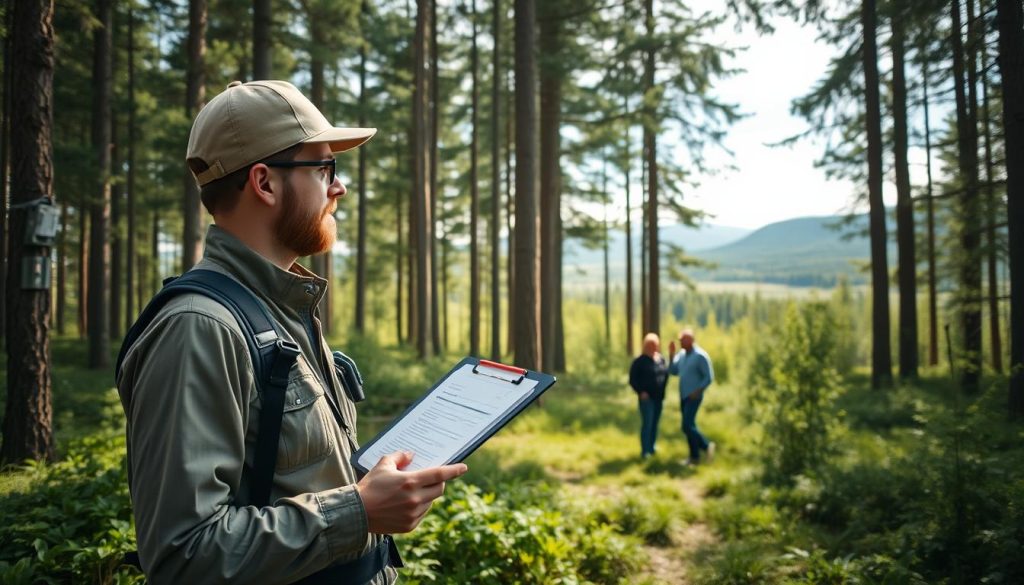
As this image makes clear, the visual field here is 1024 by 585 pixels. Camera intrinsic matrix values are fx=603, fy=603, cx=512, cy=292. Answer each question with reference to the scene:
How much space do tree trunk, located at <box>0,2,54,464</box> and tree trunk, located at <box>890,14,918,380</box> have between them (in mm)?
17179

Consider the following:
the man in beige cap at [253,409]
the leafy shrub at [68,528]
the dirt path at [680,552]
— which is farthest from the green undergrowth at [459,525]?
the man in beige cap at [253,409]

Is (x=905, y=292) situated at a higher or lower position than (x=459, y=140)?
lower

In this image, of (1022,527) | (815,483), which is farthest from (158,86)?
(1022,527)

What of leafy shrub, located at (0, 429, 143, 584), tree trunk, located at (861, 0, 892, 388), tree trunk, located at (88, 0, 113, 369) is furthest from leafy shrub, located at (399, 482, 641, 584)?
tree trunk, located at (861, 0, 892, 388)

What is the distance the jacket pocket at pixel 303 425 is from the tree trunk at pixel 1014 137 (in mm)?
7953

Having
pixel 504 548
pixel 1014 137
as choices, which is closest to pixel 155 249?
pixel 504 548

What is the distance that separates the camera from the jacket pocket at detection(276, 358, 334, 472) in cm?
159

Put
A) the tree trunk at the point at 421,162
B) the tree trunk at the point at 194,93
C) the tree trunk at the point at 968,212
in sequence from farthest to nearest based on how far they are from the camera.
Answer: the tree trunk at the point at 421,162
the tree trunk at the point at 194,93
the tree trunk at the point at 968,212

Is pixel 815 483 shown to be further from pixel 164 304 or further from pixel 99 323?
pixel 99 323

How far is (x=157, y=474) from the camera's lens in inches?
52.2

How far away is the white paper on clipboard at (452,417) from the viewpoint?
1705mm

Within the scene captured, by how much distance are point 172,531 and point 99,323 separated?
1843 centimetres

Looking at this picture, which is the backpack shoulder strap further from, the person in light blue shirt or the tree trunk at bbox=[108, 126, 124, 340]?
the tree trunk at bbox=[108, 126, 124, 340]

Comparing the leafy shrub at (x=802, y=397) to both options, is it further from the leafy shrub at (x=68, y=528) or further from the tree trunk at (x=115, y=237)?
the tree trunk at (x=115, y=237)
